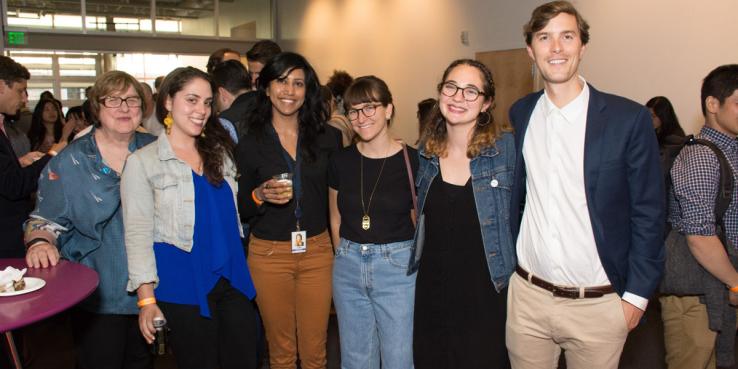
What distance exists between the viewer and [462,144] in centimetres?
226

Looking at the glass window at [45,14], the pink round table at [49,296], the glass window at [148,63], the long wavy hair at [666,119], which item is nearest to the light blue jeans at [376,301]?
the pink round table at [49,296]

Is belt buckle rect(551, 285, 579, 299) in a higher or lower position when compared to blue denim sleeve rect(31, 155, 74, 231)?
lower

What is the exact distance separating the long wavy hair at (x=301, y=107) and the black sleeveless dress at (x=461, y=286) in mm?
734

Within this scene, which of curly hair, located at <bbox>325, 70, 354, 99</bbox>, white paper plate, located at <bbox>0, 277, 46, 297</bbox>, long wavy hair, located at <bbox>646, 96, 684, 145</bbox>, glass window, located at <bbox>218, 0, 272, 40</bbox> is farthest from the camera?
glass window, located at <bbox>218, 0, 272, 40</bbox>

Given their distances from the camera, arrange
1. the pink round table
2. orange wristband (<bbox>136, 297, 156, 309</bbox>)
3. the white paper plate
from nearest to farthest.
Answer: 1. the pink round table
2. the white paper plate
3. orange wristband (<bbox>136, 297, 156, 309</bbox>)

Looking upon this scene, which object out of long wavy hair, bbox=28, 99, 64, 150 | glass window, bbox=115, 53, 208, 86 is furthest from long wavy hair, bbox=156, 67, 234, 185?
glass window, bbox=115, 53, 208, 86

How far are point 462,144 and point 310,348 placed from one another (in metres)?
1.21

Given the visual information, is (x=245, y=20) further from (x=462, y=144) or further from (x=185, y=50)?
(x=462, y=144)

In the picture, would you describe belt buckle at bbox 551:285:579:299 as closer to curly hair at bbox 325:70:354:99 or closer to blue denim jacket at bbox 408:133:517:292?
blue denim jacket at bbox 408:133:517:292

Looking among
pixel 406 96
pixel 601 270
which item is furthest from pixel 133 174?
pixel 406 96

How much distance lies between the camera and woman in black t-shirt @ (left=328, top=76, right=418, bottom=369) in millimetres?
2355

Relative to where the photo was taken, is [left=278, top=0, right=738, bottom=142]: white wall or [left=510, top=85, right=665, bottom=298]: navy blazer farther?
[left=278, top=0, right=738, bottom=142]: white wall

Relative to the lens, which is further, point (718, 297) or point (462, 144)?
point (718, 297)

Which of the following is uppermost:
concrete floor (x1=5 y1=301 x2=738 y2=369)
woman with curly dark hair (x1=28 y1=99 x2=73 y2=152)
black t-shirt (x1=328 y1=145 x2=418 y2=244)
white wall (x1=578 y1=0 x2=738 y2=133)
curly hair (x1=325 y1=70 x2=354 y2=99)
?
white wall (x1=578 y1=0 x2=738 y2=133)
